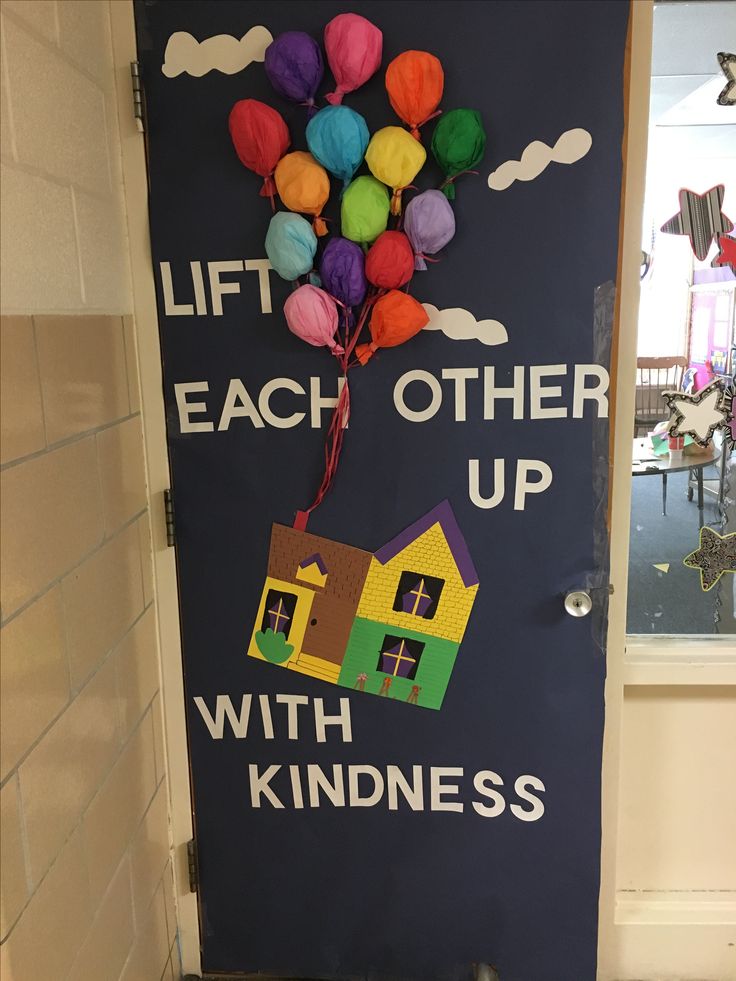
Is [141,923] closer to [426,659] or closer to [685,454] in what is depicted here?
[426,659]

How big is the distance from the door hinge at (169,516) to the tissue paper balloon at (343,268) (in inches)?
21.2

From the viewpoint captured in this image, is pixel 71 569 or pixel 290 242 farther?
pixel 290 242

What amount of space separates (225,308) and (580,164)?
715 mm

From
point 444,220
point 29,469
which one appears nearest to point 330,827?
point 29,469

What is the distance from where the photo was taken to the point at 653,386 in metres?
1.60

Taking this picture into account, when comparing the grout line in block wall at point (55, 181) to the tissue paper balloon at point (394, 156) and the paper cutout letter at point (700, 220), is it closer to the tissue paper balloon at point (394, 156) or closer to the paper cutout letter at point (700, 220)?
the tissue paper balloon at point (394, 156)

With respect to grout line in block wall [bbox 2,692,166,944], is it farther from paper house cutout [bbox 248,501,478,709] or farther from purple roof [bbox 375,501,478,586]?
purple roof [bbox 375,501,478,586]

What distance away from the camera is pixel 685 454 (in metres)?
1.66

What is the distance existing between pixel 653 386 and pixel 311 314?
71 centimetres

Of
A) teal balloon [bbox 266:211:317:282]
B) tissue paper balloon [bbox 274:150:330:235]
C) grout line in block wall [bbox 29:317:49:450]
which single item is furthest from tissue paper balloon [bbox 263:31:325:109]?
grout line in block wall [bbox 29:317:49:450]

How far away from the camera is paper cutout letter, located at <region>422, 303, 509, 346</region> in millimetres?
1501

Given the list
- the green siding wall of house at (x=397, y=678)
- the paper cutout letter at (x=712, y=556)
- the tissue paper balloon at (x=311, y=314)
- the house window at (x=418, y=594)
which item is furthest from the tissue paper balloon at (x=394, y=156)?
the paper cutout letter at (x=712, y=556)

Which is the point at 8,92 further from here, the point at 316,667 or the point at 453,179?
the point at 316,667

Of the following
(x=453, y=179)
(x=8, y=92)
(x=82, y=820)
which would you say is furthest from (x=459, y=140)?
(x=82, y=820)
